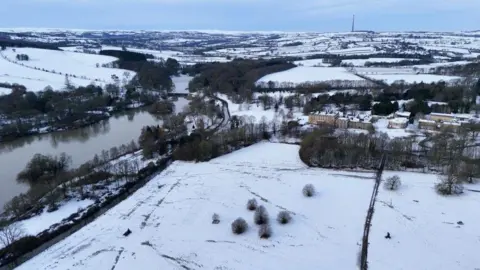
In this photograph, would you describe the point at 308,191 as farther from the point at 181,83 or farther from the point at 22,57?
the point at 22,57

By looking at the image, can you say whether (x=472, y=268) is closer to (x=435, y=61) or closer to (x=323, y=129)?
(x=323, y=129)

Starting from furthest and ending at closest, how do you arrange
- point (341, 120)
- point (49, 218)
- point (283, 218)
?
1. point (341, 120)
2. point (49, 218)
3. point (283, 218)

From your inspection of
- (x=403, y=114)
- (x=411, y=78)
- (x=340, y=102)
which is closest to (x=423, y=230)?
(x=403, y=114)

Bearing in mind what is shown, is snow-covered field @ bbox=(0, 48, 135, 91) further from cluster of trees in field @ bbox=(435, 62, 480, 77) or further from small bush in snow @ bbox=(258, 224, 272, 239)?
cluster of trees in field @ bbox=(435, 62, 480, 77)

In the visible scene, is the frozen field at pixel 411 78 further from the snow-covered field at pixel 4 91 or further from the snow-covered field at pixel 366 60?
the snow-covered field at pixel 4 91

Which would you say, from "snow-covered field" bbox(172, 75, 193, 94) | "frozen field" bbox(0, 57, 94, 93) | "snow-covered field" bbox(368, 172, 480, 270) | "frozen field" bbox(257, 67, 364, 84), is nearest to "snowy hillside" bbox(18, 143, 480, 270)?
"snow-covered field" bbox(368, 172, 480, 270)

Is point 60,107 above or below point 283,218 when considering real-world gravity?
above

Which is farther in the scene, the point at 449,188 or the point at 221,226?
the point at 449,188
